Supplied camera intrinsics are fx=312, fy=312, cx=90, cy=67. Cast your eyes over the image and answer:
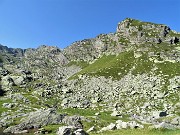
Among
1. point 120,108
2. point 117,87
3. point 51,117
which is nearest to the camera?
point 51,117

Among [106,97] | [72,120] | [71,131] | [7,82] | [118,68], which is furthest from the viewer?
[7,82]

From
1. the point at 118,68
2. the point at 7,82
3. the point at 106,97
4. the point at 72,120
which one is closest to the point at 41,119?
the point at 72,120

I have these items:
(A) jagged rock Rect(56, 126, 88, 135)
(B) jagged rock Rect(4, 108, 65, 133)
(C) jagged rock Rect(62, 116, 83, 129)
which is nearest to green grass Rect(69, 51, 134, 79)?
(B) jagged rock Rect(4, 108, 65, 133)

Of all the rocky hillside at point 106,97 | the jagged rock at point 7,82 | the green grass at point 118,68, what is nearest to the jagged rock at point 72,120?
the rocky hillside at point 106,97

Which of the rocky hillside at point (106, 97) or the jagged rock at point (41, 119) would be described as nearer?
the jagged rock at point (41, 119)

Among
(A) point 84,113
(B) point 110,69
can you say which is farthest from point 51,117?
(B) point 110,69

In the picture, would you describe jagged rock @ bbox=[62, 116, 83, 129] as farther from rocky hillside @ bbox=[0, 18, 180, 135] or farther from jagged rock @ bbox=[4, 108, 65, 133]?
jagged rock @ bbox=[4, 108, 65, 133]

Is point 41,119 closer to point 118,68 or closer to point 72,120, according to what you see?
point 72,120

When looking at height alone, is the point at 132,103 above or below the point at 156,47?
below

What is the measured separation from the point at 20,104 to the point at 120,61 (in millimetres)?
81159

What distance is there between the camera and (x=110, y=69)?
607 feet

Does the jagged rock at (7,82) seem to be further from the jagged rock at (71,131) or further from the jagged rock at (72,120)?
the jagged rock at (71,131)

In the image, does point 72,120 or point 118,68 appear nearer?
point 72,120

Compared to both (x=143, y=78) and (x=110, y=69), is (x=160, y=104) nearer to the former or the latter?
(x=143, y=78)
